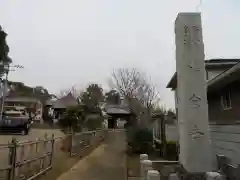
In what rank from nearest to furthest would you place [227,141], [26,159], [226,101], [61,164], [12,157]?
[12,157] → [26,159] → [227,141] → [226,101] → [61,164]

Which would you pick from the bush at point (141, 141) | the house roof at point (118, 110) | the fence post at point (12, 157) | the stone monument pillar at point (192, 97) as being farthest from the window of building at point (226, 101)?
the house roof at point (118, 110)

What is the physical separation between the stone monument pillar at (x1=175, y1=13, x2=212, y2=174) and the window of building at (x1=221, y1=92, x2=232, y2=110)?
8.80 ft

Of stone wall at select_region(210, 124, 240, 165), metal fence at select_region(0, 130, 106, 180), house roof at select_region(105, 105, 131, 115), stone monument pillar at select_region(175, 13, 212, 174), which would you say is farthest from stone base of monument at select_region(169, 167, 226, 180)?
house roof at select_region(105, 105, 131, 115)

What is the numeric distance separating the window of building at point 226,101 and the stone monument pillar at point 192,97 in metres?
2.68

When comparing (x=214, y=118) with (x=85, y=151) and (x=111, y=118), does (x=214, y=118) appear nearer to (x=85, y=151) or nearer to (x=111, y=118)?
(x=85, y=151)

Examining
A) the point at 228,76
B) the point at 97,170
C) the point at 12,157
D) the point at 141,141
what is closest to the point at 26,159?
the point at 12,157

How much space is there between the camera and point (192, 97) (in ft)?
24.8

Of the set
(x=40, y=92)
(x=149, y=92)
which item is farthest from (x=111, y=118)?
(x=40, y=92)

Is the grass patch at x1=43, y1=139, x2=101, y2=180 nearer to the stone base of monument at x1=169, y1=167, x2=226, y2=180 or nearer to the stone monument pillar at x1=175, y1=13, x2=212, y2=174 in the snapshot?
the stone base of monument at x1=169, y1=167, x2=226, y2=180

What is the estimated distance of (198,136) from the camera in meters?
7.45

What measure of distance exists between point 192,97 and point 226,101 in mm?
3260

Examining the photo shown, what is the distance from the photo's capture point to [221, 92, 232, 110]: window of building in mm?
9780

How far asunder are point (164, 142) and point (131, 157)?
2276 mm

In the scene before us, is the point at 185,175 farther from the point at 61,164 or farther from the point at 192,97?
the point at 61,164
